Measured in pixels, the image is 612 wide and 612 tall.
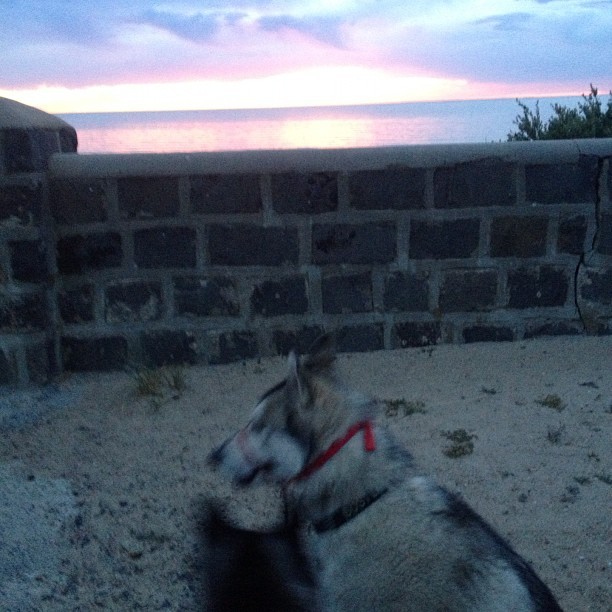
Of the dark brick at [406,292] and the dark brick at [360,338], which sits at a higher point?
the dark brick at [406,292]

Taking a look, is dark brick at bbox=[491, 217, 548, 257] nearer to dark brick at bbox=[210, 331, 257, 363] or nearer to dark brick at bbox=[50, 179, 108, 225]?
dark brick at bbox=[210, 331, 257, 363]

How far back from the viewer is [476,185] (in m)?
6.04

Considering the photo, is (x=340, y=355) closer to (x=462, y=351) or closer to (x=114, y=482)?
(x=462, y=351)

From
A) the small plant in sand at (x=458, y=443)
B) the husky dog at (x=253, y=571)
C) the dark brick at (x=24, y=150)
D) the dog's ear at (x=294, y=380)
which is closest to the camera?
the husky dog at (x=253, y=571)

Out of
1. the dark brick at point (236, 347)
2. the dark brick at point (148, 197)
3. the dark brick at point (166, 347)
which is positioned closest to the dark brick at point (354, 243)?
the dark brick at point (236, 347)

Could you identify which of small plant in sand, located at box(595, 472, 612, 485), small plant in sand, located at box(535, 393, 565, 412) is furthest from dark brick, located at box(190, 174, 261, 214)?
small plant in sand, located at box(595, 472, 612, 485)

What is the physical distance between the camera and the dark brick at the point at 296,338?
6.21 meters

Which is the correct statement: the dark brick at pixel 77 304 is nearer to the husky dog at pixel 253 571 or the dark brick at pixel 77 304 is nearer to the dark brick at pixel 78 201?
the dark brick at pixel 78 201

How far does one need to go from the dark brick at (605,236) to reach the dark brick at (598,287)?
0.56 ft

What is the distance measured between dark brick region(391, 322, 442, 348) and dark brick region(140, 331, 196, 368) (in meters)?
1.66

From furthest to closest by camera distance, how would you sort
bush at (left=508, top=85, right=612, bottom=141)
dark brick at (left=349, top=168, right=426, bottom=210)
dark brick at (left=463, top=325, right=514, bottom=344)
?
bush at (left=508, top=85, right=612, bottom=141), dark brick at (left=463, top=325, right=514, bottom=344), dark brick at (left=349, top=168, right=426, bottom=210)

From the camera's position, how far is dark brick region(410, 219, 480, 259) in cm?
607

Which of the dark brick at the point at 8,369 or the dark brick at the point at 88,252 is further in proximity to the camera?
the dark brick at the point at 88,252

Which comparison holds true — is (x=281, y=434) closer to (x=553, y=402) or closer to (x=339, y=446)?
(x=339, y=446)
